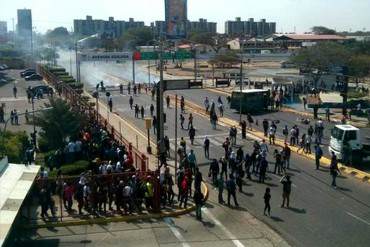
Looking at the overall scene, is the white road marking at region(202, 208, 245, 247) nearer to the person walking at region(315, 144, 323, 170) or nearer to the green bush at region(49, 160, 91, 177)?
the green bush at region(49, 160, 91, 177)

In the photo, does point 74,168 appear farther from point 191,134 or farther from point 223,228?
point 191,134

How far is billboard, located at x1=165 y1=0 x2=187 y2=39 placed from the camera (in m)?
28.9

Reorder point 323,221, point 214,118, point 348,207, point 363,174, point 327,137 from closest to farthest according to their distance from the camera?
point 323,221
point 348,207
point 363,174
point 327,137
point 214,118

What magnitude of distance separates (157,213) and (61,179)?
3.69 meters

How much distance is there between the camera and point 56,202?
21047 millimetres

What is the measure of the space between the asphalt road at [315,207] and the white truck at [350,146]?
167cm

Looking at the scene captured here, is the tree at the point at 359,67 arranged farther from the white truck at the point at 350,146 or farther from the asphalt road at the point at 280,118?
the white truck at the point at 350,146

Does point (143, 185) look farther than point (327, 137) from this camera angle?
No

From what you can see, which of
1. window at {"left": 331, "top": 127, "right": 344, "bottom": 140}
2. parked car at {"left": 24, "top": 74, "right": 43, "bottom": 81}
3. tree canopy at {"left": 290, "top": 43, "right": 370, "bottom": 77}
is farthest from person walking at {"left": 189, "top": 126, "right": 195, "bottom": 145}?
parked car at {"left": 24, "top": 74, "right": 43, "bottom": 81}

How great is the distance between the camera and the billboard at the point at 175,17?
28877 mm

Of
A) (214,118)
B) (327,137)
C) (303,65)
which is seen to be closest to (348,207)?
(327,137)

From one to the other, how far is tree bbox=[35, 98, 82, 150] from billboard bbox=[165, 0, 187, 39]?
7.14 m

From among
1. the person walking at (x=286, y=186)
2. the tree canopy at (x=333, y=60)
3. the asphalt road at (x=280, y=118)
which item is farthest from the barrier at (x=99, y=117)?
the tree canopy at (x=333, y=60)

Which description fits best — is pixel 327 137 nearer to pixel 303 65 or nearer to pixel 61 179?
pixel 61 179
